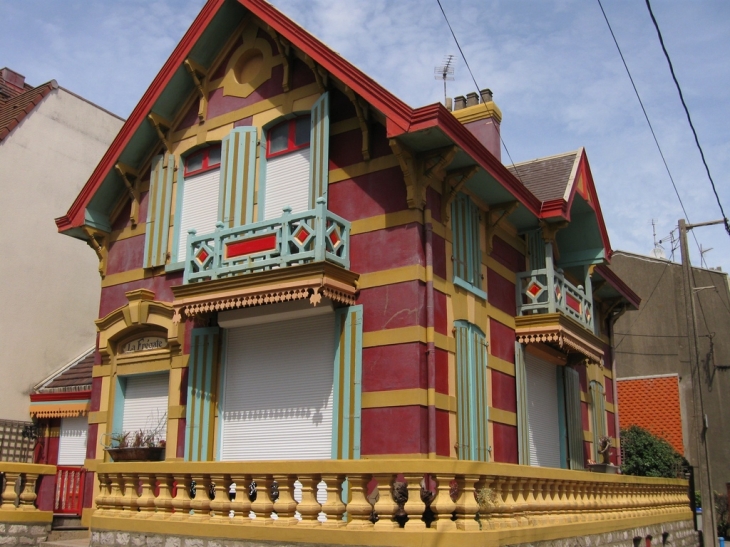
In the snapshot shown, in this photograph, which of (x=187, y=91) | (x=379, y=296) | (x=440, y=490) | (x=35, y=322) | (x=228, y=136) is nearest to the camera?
(x=440, y=490)

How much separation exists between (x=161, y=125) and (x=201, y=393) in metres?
5.45

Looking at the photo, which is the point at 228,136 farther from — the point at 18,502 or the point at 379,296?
the point at 18,502

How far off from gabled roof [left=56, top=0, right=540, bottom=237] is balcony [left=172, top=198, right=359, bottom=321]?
5.99 feet

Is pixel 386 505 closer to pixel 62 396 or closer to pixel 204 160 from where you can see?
pixel 204 160

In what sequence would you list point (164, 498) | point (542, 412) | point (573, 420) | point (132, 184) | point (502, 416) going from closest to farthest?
1. point (164, 498)
2. point (502, 416)
3. point (542, 412)
4. point (132, 184)
5. point (573, 420)

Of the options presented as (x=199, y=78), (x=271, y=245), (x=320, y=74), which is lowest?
(x=271, y=245)

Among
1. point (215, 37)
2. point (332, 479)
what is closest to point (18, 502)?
point (332, 479)

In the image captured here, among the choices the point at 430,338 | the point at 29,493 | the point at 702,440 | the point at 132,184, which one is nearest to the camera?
the point at 430,338

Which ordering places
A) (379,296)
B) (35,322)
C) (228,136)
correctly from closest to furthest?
(379,296) < (228,136) < (35,322)

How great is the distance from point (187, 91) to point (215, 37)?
123 centimetres

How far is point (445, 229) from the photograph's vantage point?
1260cm

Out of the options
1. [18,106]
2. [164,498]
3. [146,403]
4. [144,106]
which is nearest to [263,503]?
[164,498]

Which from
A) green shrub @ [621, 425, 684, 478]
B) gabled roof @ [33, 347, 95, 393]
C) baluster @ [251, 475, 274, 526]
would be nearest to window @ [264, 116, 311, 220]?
baluster @ [251, 475, 274, 526]

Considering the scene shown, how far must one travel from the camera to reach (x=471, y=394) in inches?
488
